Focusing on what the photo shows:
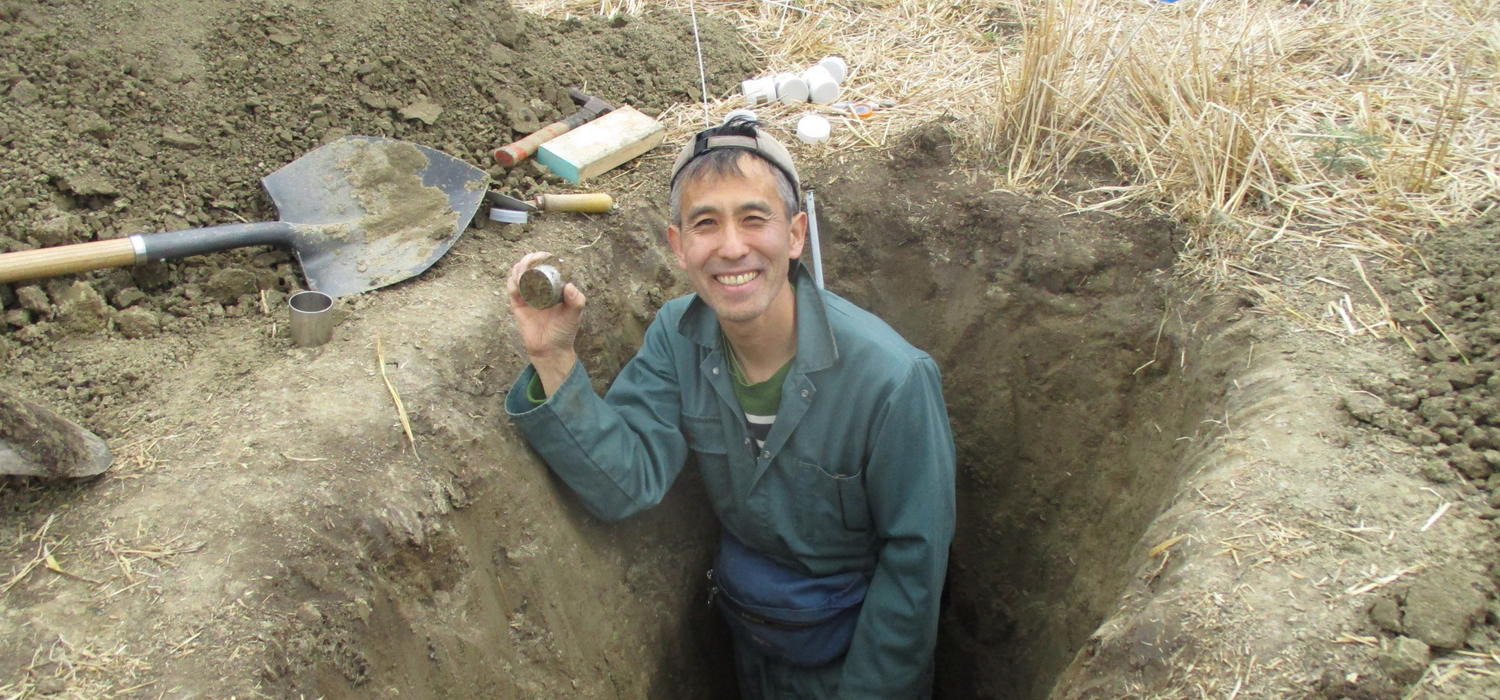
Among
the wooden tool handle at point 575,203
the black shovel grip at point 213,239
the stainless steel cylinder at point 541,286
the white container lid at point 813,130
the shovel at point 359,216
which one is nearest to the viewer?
the stainless steel cylinder at point 541,286

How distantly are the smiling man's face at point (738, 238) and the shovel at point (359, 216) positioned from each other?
1234mm

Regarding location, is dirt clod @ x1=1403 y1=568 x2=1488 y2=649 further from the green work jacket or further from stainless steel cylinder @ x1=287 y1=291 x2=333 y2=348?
stainless steel cylinder @ x1=287 y1=291 x2=333 y2=348

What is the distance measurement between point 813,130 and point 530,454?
2.16m

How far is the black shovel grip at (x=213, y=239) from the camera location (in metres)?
3.04

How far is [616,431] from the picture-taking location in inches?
111

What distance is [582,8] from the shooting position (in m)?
5.30

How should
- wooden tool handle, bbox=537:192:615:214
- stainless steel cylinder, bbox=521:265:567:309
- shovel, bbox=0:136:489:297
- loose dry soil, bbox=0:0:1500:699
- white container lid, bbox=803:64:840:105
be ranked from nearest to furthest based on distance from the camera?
loose dry soil, bbox=0:0:1500:699 < stainless steel cylinder, bbox=521:265:567:309 < shovel, bbox=0:136:489:297 < wooden tool handle, bbox=537:192:615:214 < white container lid, bbox=803:64:840:105

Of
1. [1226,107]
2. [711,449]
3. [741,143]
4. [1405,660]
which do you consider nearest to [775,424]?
[711,449]

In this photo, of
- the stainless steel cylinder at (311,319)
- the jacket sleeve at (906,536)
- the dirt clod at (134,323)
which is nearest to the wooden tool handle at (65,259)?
the dirt clod at (134,323)

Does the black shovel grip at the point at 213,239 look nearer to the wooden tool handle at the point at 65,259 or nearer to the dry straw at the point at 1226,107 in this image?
the wooden tool handle at the point at 65,259

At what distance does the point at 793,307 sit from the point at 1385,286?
189cm

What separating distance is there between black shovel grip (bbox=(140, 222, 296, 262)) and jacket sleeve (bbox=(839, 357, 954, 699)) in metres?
2.15

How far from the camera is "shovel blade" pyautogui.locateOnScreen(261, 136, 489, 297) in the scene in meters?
3.36

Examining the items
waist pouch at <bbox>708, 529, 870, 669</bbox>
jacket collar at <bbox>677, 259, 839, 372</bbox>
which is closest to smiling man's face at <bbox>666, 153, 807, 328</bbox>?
jacket collar at <bbox>677, 259, 839, 372</bbox>
